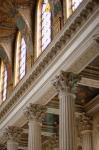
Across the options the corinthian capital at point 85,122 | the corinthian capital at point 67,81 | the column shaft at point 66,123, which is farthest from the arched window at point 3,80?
the column shaft at point 66,123

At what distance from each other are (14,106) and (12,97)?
0.40 metres

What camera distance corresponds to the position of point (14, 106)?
18453 mm

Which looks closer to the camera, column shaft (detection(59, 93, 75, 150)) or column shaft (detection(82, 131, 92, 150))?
column shaft (detection(59, 93, 75, 150))

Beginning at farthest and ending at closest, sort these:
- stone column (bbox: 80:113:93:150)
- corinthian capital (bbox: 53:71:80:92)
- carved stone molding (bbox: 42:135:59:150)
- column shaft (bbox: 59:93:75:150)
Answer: carved stone molding (bbox: 42:135:59:150) → stone column (bbox: 80:113:93:150) → corinthian capital (bbox: 53:71:80:92) → column shaft (bbox: 59:93:75:150)

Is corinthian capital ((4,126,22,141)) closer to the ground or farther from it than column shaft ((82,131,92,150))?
farther from it

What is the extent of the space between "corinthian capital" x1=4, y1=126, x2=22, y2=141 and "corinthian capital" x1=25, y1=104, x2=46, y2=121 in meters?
2.45

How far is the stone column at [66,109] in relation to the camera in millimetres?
13492

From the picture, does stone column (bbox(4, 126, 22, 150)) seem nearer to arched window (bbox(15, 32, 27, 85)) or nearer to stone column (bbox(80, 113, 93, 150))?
arched window (bbox(15, 32, 27, 85))

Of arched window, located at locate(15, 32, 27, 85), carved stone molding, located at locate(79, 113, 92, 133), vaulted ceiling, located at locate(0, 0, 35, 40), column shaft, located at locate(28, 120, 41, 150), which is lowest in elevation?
column shaft, located at locate(28, 120, 41, 150)

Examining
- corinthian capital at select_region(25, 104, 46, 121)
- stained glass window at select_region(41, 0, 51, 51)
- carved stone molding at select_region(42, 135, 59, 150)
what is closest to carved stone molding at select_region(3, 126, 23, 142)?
carved stone molding at select_region(42, 135, 59, 150)

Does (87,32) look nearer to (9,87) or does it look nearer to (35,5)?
(35,5)

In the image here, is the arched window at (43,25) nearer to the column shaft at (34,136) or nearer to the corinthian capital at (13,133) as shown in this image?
the column shaft at (34,136)

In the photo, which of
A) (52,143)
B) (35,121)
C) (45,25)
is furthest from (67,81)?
(52,143)

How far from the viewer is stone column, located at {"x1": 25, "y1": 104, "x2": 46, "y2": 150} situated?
16312 millimetres
